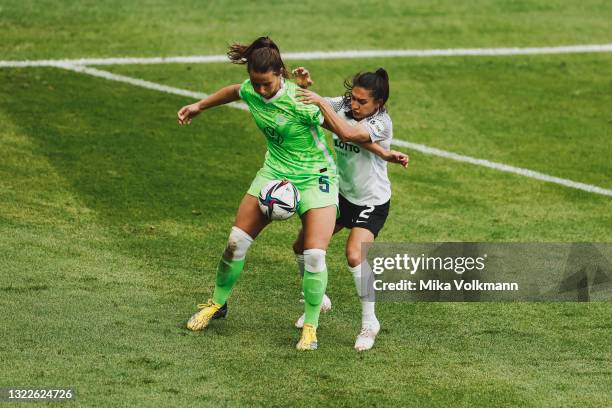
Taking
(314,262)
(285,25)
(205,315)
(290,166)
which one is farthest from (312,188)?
(285,25)

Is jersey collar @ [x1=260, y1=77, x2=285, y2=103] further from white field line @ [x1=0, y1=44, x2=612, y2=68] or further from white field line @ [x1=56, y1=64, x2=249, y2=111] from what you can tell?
white field line @ [x1=0, y1=44, x2=612, y2=68]

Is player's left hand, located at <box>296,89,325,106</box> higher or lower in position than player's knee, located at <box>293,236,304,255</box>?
higher

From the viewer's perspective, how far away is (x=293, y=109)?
9.34 meters

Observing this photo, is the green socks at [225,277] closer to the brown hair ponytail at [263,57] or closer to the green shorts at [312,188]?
the green shorts at [312,188]

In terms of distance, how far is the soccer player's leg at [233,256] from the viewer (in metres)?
9.69

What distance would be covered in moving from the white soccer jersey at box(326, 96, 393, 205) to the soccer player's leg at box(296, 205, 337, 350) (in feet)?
1.15

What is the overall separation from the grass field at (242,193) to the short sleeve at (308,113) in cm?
170

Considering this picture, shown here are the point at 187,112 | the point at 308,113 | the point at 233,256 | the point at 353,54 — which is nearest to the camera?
the point at 308,113

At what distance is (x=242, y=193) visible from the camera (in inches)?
543

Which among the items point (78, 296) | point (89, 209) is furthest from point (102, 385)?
point (89, 209)

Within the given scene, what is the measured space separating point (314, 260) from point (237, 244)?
651 millimetres

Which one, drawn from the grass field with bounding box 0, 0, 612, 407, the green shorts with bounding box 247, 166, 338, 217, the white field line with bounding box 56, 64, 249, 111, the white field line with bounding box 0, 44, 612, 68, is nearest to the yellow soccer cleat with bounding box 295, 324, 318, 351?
the grass field with bounding box 0, 0, 612, 407

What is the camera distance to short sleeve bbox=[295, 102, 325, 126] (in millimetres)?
9312

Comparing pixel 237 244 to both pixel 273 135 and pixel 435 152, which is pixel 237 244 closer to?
pixel 273 135
